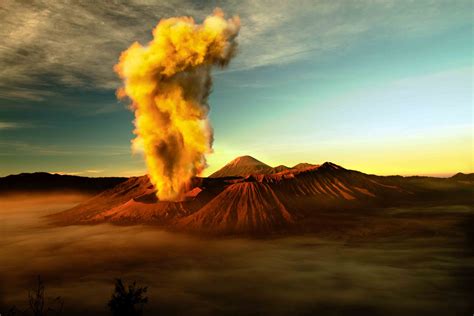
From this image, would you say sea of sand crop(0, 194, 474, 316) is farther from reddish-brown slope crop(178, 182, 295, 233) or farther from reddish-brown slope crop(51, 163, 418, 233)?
reddish-brown slope crop(51, 163, 418, 233)

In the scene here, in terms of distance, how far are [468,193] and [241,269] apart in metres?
143

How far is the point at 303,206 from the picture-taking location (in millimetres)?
114875

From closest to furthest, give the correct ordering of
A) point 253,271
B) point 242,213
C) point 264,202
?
1. point 253,271
2. point 242,213
3. point 264,202

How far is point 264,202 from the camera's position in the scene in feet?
353

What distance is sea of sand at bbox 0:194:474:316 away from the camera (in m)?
50.4

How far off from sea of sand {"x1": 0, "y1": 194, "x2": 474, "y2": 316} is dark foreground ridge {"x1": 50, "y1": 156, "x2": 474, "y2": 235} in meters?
7.56

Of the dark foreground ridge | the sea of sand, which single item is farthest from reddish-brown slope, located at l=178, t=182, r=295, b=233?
the sea of sand

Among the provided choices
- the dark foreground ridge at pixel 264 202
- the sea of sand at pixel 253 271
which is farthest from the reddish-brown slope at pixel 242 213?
the sea of sand at pixel 253 271

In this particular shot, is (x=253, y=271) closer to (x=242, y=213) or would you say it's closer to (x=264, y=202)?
(x=242, y=213)

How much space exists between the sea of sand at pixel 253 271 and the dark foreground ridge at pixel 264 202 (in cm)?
756

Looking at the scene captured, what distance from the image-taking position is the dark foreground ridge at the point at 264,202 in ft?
335

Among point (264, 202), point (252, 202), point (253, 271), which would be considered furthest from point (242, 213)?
point (253, 271)

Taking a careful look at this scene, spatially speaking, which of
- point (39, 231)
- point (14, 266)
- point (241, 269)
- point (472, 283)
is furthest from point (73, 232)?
point (472, 283)

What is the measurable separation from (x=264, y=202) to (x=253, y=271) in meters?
40.3
